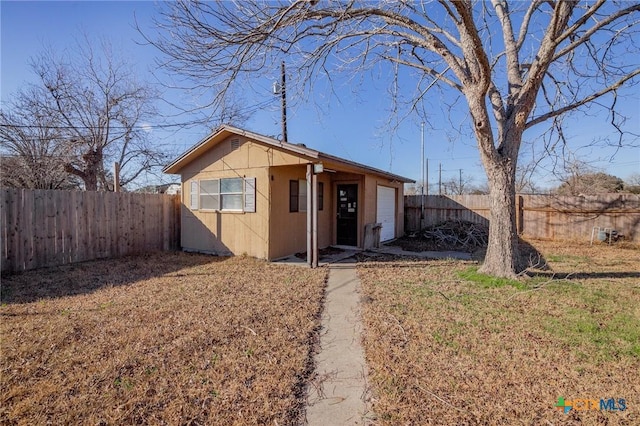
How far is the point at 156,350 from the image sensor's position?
10.3ft

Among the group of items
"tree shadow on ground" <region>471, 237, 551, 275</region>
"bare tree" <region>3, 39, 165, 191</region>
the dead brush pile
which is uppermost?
"bare tree" <region>3, 39, 165, 191</region>

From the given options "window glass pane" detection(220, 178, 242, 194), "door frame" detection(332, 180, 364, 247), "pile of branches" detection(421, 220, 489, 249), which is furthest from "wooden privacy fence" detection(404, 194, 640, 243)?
"window glass pane" detection(220, 178, 242, 194)

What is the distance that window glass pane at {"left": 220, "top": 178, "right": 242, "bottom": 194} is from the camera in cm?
843

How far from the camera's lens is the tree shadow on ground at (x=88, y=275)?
16.7ft

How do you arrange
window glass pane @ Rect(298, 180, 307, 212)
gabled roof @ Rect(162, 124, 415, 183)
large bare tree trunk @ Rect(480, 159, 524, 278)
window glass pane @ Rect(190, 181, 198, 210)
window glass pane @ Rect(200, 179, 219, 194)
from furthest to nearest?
1. window glass pane @ Rect(190, 181, 198, 210)
2. window glass pane @ Rect(200, 179, 219, 194)
3. window glass pane @ Rect(298, 180, 307, 212)
4. gabled roof @ Rect(162, 124, 415, 183)
5. large bare tree trunk @ Rect(480, 159, 524, 278)

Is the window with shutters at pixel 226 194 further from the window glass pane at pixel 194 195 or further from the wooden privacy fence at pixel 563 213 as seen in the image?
the wooden privacy fence at pixel 563 213

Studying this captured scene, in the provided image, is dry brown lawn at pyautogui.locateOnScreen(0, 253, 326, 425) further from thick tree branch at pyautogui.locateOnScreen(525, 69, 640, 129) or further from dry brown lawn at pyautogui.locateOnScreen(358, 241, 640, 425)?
thick tree branch at pyautogui.locateOnScreen(525, 69, 640, 129)

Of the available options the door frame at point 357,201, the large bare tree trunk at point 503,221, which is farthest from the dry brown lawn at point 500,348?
the door frame at point 357,201

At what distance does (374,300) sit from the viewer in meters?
4.81

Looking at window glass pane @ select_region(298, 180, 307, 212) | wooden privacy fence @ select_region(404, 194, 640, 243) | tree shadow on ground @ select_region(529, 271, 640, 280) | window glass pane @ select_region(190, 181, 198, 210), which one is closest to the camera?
tree shadow on ground @ select_region(529, 271, 640, 280)

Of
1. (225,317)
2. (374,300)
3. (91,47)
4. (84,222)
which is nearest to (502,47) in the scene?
(374,300)

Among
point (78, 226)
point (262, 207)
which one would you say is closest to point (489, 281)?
point (262, 207)

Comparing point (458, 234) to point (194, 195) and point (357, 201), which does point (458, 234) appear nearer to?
point (357, 201)

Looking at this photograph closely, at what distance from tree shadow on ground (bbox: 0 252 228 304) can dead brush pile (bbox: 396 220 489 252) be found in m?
6.72
